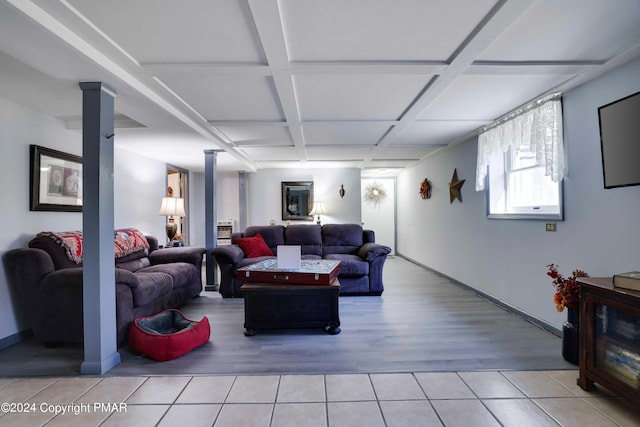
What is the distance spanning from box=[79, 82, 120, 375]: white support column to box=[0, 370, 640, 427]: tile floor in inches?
8.9

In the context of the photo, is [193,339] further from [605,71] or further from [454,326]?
[605,71]

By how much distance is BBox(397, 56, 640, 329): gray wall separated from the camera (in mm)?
2195

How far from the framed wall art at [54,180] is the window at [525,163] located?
4.83 metres

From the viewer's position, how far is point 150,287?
2.92 meters

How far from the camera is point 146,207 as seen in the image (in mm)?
4840

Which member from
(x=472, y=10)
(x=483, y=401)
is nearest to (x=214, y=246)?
(x=483, y=401)

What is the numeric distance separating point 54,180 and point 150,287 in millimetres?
1566

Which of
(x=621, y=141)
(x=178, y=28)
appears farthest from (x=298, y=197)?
(x=621, y=141)

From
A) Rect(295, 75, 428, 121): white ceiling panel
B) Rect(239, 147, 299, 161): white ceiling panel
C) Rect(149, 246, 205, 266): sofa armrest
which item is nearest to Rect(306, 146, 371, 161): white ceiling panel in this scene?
Rect(239, 147, 299, 161): white ceiling panel

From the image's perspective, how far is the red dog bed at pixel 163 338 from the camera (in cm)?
233

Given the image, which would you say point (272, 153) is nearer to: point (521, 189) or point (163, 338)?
point (163, 338)

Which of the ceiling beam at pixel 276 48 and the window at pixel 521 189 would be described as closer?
the ceiling beam at pixel 276 48

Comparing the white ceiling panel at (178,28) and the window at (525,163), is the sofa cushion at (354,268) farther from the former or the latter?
the white ceiling panel at (178,28)

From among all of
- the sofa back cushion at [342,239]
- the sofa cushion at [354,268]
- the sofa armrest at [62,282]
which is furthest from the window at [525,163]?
the sofa armrest at [62,282]
